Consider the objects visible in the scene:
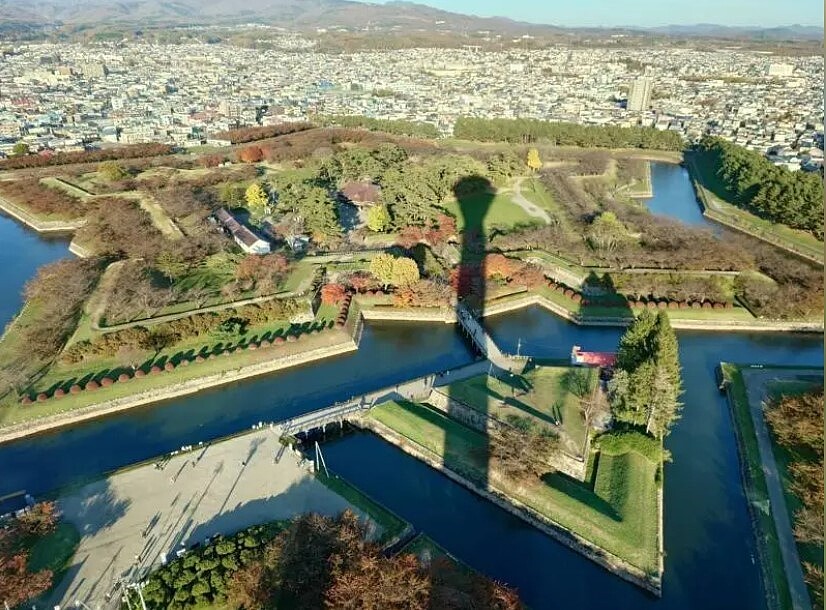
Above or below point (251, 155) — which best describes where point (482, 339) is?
above

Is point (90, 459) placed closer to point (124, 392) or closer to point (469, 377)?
point (124, 392)

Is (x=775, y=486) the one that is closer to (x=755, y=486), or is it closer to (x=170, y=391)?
(x=755, y=486)

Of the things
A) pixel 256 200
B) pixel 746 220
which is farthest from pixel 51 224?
pixel 746 220

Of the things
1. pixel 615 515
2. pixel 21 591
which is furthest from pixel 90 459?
pixel 615 515

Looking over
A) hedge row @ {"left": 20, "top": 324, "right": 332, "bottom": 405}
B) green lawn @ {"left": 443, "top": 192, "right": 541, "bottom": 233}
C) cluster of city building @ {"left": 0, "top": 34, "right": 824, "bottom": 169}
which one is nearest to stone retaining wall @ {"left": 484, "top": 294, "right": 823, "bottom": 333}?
green lawn @ {"left": 443, "top": 192, "right": 541, "bottom": 233}

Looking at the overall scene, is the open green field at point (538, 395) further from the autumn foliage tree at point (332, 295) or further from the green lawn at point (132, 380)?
the autumn foliage tree at point (332, 295)

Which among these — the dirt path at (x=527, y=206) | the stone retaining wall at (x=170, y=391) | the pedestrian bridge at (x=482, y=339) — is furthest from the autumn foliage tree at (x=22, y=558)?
the dirt path at (x=527, y=206)
